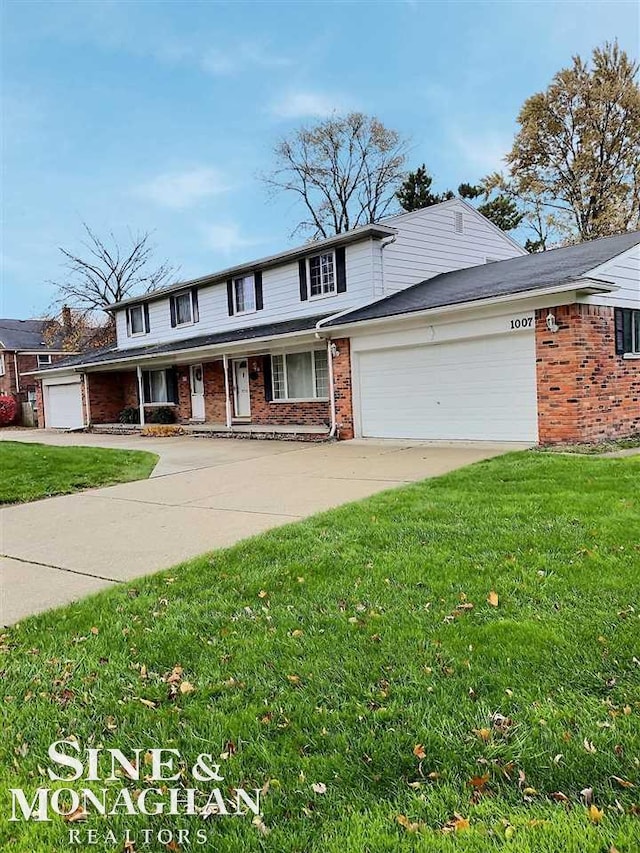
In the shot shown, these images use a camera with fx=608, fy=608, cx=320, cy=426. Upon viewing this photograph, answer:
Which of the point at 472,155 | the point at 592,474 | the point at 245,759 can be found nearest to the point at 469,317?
the point at 592,474

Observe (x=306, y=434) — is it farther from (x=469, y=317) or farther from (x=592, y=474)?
(x=592, y=474)

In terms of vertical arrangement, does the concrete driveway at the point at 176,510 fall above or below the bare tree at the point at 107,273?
below

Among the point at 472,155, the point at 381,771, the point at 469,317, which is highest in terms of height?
the point at 472,155

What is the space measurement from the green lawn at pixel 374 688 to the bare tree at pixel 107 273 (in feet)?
118

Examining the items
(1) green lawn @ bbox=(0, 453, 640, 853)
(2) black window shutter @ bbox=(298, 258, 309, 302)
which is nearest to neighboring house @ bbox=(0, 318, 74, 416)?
(2) black window shutter @ bbox=(298, 258, 309, 302)

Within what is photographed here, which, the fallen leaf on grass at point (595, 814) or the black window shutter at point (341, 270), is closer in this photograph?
the fallen leaf on grass at point (595, 814)

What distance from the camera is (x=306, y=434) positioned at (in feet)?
49.3

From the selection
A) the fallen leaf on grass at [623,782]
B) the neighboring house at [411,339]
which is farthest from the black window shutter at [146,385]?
the fallen leaf on grass at [623,782]

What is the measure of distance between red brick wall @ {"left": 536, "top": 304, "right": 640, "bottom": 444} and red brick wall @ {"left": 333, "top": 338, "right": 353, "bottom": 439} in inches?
186

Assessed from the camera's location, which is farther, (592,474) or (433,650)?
(592,474)

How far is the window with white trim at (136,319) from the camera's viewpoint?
24125 millimetres

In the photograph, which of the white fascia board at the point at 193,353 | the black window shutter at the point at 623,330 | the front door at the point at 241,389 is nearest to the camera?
the black window shutter at the point at 623,330

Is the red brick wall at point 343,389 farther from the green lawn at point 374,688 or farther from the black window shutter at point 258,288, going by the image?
the green lawn at point 374,688

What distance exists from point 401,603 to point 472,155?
3146 cm
